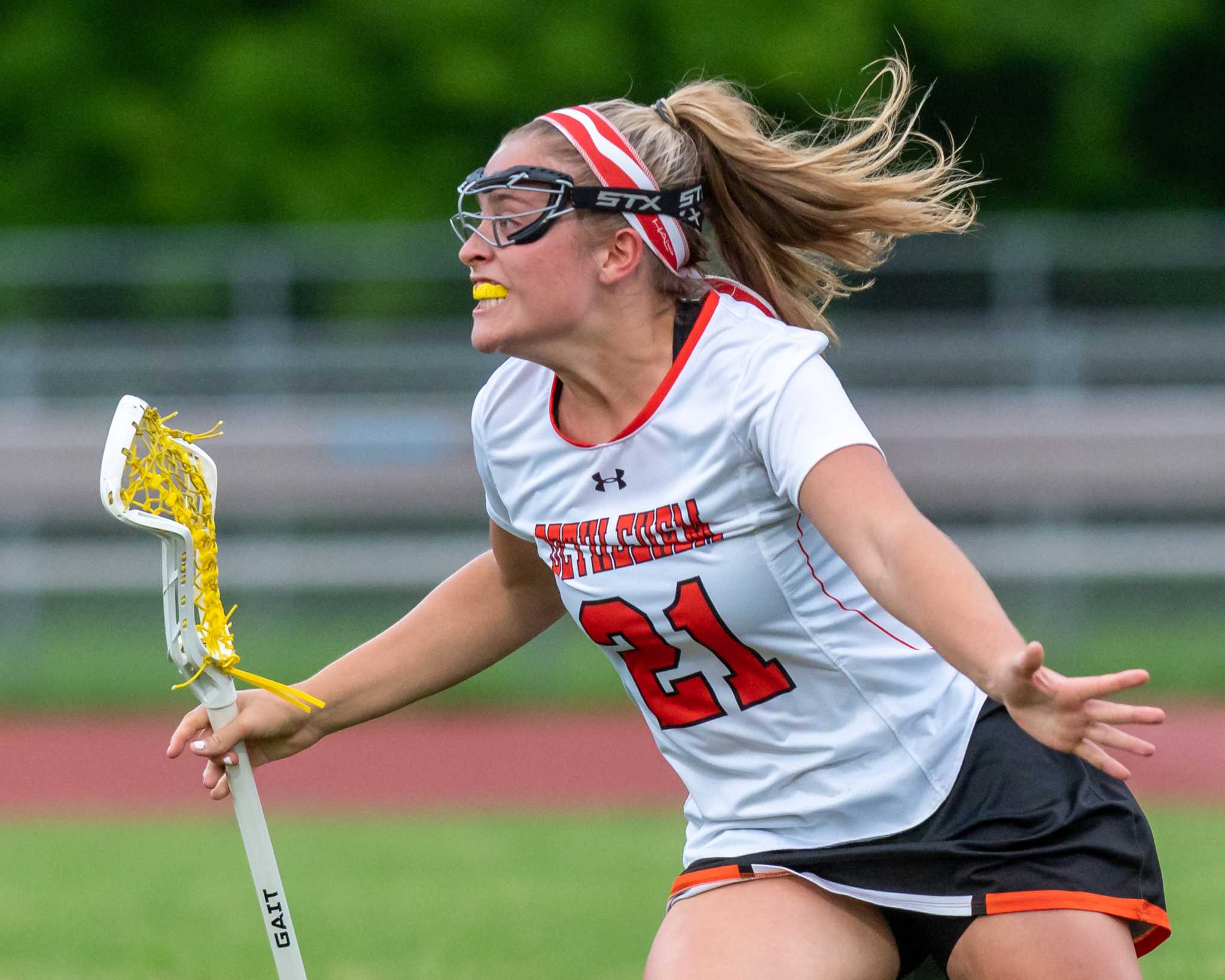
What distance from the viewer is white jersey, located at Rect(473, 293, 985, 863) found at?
309 centimetres

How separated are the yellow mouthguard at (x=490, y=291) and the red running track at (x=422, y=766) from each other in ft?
18.3

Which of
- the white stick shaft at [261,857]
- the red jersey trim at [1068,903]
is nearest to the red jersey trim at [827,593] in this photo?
the red jersey trim at [1068,903]

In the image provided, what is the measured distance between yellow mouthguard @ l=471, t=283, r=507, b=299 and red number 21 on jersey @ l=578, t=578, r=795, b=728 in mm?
558

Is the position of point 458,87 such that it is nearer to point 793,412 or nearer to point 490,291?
point 490,291

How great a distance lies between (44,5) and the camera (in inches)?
643

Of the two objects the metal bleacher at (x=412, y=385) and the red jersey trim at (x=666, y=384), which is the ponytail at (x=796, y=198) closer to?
the red jersey trim at (x=666, y=384)

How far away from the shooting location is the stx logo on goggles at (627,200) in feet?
10.6

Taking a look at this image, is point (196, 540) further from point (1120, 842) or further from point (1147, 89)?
point (1147, 89)

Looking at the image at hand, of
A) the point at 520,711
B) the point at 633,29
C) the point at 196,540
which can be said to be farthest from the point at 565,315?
the point at 633,29

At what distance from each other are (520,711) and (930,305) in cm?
425

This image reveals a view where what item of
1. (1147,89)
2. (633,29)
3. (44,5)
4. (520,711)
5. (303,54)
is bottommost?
(520,711)

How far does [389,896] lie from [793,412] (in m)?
4.06

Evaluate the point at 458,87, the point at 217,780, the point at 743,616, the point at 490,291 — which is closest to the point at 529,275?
the point at 490,291

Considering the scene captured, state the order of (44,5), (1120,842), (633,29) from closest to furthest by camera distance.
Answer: (1120,842) → (633,29) → (44,5)
